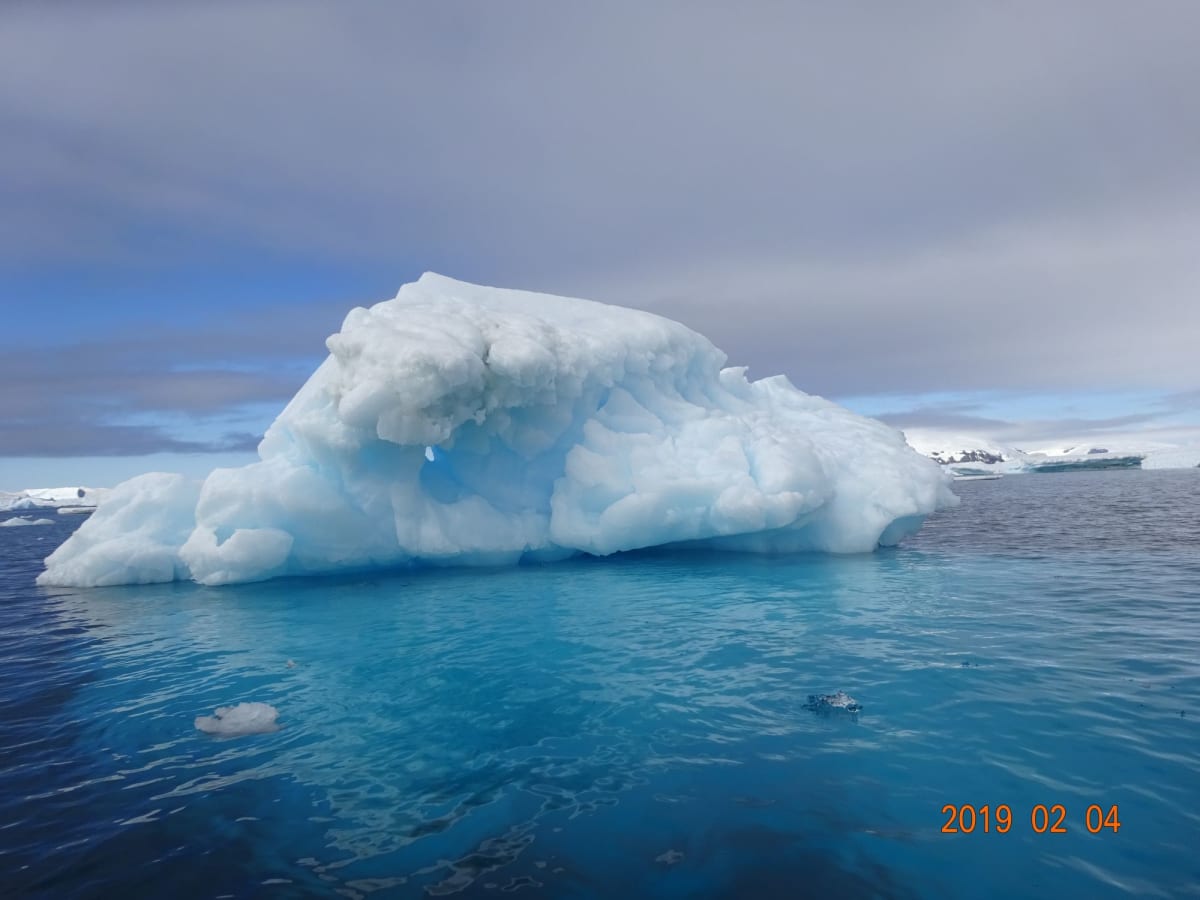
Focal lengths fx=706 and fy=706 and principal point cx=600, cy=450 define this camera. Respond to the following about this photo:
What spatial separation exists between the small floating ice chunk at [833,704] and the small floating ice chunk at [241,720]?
17.6 feet

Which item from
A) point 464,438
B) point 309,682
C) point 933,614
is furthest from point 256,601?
point 933,614

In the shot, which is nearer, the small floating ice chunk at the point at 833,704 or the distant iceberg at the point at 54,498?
the small floating ice chunk at the point at 833,704

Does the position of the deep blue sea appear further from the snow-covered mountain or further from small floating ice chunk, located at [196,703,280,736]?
the snow-covered mountain

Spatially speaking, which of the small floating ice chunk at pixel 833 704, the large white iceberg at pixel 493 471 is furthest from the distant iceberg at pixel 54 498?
the small floating ice chunk at pixel 833 704

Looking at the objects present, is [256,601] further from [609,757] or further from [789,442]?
[789,442]

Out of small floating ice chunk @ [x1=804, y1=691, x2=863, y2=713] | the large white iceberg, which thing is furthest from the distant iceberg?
small floating ice chunk @ [x1=804, y1=691, x2=863, y2=713]

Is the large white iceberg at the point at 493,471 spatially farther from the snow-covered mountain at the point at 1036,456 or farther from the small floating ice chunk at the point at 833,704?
the snow-covered mountain at the point at 1036,456

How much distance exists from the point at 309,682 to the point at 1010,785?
745cm
